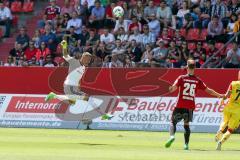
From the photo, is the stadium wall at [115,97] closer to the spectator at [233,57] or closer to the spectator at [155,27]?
the spectator at [233,57]

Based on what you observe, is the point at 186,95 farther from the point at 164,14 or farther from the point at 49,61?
the point at 164,14

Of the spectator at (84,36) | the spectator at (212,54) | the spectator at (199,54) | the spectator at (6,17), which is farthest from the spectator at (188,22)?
the spectator at (6,17)

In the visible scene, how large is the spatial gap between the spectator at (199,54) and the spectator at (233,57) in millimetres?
1077

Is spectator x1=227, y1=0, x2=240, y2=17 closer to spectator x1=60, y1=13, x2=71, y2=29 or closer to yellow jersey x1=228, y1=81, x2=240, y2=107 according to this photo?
spectator x1=60, y1=13, x2=71, y2=29

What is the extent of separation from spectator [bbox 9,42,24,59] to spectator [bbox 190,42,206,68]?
782cm

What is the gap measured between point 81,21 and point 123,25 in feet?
7.20

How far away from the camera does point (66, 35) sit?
34.1 m

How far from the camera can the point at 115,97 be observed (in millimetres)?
28984

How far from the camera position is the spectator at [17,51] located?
1350 inches

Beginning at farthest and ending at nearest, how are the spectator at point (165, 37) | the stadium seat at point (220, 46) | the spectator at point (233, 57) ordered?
the spectator at point (165, 37), the stadium seat at point (220, 46), the spectator at point (233, 57)

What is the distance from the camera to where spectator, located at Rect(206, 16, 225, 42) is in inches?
1262

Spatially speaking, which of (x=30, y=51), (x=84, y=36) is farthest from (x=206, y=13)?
(x=30, y=51)

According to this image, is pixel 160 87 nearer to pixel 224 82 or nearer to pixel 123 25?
pixel 224 82

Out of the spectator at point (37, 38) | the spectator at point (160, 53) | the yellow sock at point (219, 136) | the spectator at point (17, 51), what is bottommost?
the spectator at point (17, 51)
